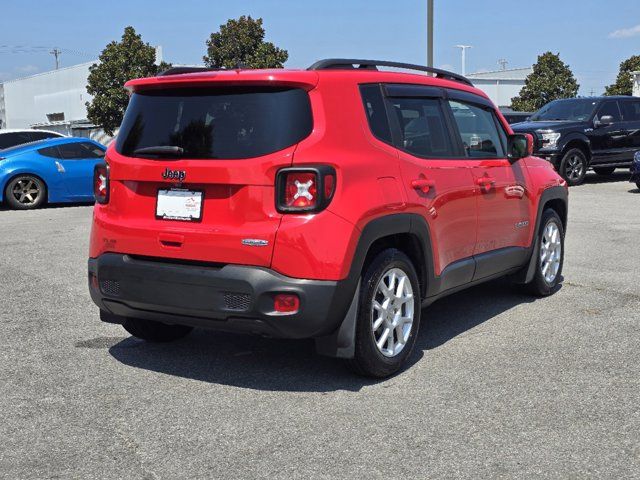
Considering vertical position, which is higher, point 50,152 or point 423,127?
point 423,127

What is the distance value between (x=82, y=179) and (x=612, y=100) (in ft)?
37.2

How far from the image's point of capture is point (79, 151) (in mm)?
15328

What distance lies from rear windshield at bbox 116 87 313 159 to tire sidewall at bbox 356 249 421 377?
0.88 metres

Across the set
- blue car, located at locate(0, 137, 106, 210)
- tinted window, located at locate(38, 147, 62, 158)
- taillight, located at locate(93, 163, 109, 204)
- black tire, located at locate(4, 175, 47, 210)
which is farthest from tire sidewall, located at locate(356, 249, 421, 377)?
black tire, located at locate(4, 175, 47, 210)

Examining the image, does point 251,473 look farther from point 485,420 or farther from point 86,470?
point 485,420

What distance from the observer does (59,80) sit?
81.4m

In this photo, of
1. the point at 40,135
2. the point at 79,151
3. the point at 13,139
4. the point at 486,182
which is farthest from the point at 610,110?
the point at 486,182

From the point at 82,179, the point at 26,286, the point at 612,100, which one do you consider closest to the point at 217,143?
the point at 26,286

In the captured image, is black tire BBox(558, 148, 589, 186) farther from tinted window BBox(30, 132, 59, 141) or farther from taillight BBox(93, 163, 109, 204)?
taillight BBox(93, 163, 109, 204)

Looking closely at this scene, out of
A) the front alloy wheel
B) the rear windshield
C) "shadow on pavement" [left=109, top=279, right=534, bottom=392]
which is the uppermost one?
the rear windshield

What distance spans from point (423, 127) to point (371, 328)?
4.65 feet

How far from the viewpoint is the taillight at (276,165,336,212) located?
4.22 meters

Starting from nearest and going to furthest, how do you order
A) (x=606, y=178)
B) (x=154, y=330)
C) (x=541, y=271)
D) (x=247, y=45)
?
(x=154, y=330)
(x=541, y=271)
(x=606, y=178)
(x=247, y=45)

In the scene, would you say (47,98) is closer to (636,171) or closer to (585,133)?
(585,133)
